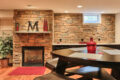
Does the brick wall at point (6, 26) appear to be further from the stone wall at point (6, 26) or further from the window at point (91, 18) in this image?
the window at point (91, 18)

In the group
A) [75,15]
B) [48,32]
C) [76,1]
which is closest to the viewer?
[76,1]

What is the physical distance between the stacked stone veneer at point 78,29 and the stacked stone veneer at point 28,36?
2.47 ft

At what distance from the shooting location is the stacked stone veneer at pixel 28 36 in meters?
4.97

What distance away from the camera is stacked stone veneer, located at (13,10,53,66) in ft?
16.3

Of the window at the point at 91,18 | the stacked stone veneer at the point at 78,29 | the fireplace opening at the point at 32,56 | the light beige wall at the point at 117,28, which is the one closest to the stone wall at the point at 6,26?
the fireplace opening at the point at 32,56

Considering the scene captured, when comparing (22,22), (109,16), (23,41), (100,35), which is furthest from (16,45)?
(109,16)

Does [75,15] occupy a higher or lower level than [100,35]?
higher

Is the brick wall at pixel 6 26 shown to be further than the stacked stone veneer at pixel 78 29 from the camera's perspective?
No

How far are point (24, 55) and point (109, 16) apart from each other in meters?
3.99

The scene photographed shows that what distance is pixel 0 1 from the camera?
3.80m

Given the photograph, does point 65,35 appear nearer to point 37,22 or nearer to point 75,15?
point 75,15

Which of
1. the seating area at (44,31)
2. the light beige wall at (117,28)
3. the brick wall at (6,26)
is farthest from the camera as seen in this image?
the light beige wall at (117,28)

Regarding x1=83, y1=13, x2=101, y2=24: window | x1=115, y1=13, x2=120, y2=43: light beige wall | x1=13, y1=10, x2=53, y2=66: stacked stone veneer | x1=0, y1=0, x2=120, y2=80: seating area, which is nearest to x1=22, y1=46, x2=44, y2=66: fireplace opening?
x1=0, y1=0, x2=120, y2=80: seating area

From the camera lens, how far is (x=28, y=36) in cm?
499
